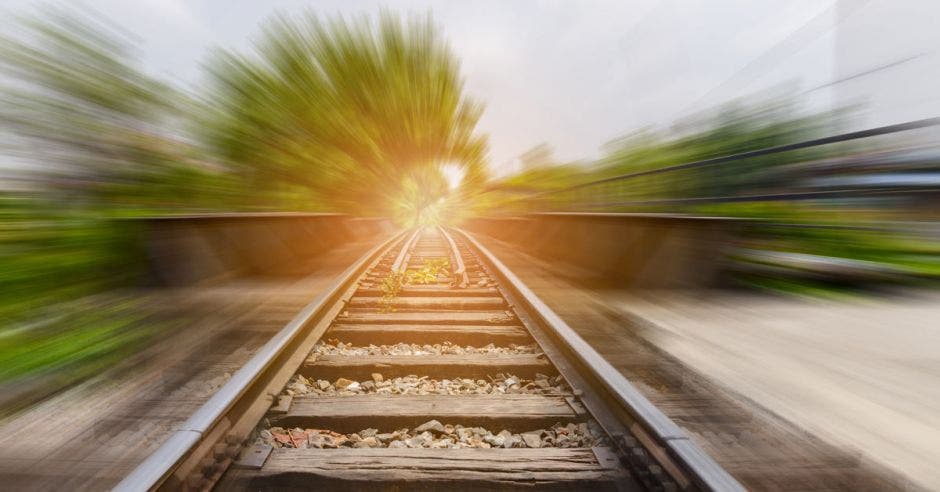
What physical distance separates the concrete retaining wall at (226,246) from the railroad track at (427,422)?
110 inches

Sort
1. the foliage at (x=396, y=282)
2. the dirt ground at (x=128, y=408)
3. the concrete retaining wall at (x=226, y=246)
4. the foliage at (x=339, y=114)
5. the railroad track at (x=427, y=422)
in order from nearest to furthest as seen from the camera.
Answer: the railroad track at (x=427, y=422), the dirt ground at (x=128, y=408), the foliage at (x=396, y=282), the concrete retaining wall at (x=226, y=246), the foliage at (x=339, y=114)

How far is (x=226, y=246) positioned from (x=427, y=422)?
576 cm

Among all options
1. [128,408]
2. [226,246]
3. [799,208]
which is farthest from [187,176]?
[799,208]

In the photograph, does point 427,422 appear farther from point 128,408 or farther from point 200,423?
point 128,408

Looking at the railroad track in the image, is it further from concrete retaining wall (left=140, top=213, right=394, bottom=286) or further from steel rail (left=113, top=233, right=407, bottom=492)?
concrete retaining wall (left=140, top=213, right=394, bottom=286)

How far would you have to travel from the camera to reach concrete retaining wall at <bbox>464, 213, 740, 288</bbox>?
6199 millimetres

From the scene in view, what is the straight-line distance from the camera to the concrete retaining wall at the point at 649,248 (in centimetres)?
620

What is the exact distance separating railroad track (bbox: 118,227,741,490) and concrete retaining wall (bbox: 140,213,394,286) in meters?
2.80

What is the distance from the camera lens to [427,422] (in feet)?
8.36

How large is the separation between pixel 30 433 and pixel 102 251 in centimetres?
364

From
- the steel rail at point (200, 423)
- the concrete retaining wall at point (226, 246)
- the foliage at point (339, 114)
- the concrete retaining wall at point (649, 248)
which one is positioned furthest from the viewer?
the foliage at point (339, 114)

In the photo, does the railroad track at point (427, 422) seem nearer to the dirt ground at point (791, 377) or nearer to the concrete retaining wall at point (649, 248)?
the dirt ground at point (791, 377)

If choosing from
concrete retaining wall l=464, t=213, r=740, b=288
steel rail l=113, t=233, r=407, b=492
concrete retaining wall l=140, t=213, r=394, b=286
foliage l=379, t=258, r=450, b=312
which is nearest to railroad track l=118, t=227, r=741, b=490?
steel rail l=113, t=233, r=407, b=492

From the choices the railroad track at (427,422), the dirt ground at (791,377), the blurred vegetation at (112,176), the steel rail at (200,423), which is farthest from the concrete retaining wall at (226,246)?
the dirt ground at (791,377)
